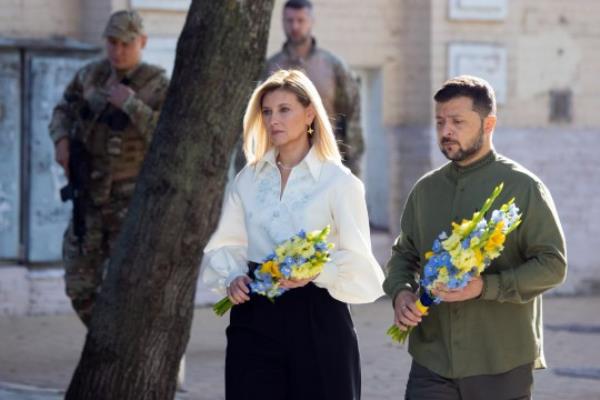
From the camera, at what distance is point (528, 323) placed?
540cm

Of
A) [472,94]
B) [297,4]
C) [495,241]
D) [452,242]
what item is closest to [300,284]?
[452,242]

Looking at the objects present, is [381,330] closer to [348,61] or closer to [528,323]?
[348,61]

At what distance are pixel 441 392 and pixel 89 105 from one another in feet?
13.7

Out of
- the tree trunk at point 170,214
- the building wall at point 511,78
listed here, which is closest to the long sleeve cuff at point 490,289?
the tree trunk at point 170,214

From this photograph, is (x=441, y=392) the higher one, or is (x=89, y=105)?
(x=89, y=105)

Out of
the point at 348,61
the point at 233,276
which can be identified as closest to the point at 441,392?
the point at 233,276

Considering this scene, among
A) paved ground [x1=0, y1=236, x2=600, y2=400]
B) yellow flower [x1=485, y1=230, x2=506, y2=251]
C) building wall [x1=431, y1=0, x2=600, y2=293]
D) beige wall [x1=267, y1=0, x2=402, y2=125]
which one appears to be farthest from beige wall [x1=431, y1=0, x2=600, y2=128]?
yellow flower [x1=485, y1=230, x2=506, y2=251]

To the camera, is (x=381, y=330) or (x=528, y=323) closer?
(x=528, y=323)

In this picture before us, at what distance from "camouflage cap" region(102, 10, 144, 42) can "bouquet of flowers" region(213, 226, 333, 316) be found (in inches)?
150

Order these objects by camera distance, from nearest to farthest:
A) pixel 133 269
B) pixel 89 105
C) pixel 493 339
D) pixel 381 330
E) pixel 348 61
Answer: pixel 493 339 → pixel 133 269 → pixel 89 105 → pixel 381 330 → pixel 348 61

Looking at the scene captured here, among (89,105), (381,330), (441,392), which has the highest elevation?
(89,105)

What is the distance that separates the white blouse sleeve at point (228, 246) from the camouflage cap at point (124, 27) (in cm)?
333

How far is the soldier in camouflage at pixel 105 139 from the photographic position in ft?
29.2

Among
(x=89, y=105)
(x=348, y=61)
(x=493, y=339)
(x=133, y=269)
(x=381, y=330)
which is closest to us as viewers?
(x=493, y=339)
